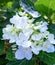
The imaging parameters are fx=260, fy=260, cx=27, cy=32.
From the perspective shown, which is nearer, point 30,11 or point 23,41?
point 23,41

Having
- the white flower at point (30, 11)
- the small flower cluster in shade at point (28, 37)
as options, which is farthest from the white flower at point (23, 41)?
the white flower at point (30, 11)

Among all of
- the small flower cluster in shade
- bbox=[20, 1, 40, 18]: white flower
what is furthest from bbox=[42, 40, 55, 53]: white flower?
bbox=[20, 1, 40, 18]: white flower

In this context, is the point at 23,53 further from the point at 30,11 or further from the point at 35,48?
the point at 30,11

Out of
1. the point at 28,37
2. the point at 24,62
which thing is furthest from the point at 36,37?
the point at 24,62

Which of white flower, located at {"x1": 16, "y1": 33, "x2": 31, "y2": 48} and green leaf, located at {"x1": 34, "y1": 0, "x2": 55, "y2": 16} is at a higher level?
green leaf, located at {"x1": 34, "y1": 0, "x2": 55, "y2": 16}

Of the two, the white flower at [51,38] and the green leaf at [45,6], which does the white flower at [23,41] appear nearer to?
the white flower at [51,38]

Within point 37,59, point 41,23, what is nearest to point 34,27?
point 41,23

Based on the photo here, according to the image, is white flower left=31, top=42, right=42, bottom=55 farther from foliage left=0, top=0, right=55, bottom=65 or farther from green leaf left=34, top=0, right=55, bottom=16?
green leaf left=34, top=0, right=55, bottom=16
